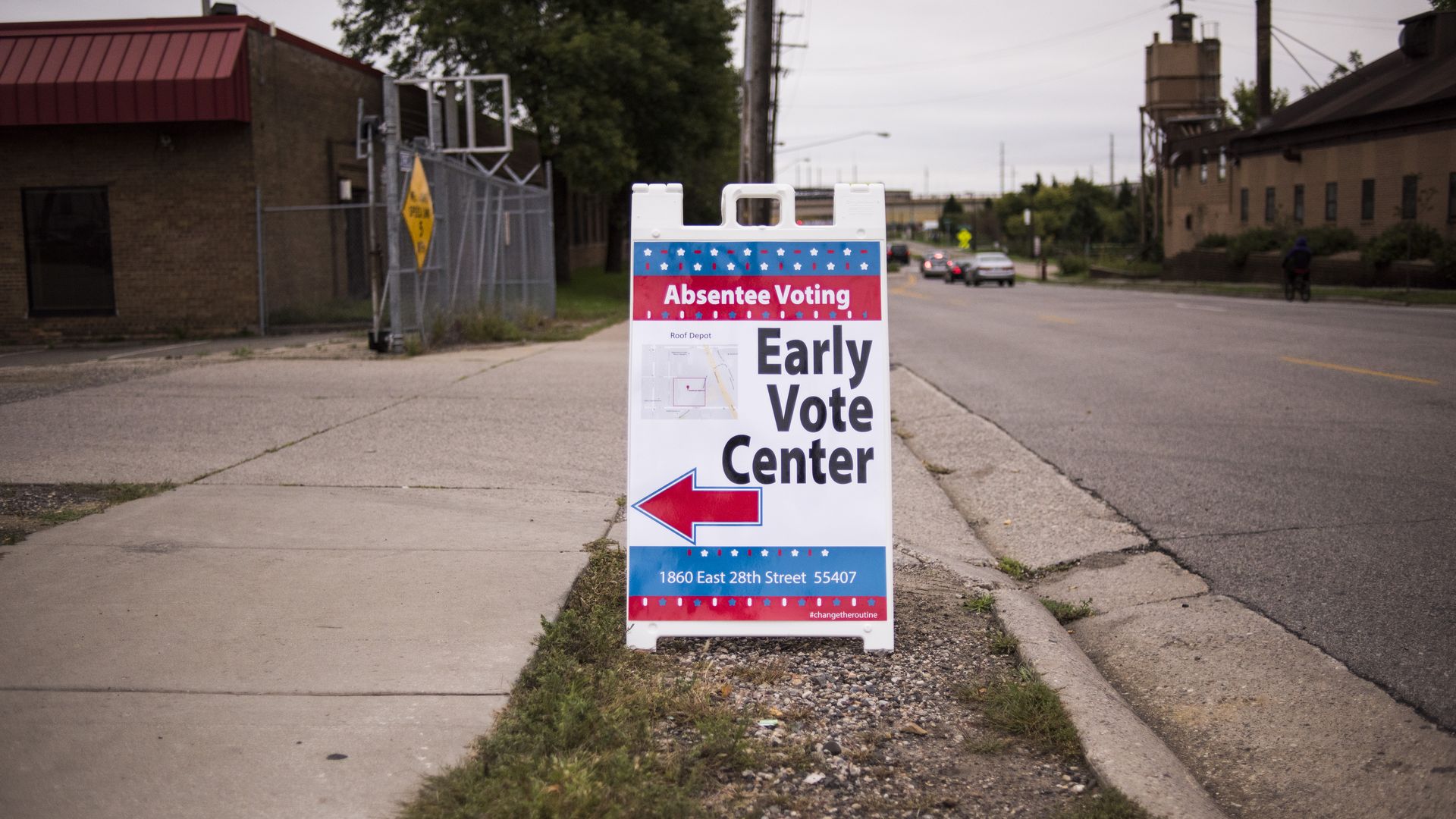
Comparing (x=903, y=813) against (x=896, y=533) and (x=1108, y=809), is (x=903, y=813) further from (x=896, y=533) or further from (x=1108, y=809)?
(x=896, y=533)

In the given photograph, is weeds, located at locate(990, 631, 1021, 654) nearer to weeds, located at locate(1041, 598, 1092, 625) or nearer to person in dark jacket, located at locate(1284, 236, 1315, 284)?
weeds, located at locate(1041, 598, 1092, 625)

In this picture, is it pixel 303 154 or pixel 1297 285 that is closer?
pixel 303 154

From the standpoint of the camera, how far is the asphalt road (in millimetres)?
5191

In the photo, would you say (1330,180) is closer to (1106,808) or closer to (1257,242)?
(1257,242)

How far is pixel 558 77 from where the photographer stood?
108 feet

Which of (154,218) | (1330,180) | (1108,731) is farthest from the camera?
(1330,180)

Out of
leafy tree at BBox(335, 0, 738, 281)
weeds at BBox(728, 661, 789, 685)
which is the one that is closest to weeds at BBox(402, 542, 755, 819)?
weeds at BBox(728, 661, 789, 685)

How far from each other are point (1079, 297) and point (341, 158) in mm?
20031

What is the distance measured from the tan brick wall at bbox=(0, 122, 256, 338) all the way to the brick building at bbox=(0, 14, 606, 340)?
0.02 meters

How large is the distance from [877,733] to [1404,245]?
34366 millimetres

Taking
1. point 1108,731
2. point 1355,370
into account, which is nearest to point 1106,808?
point 1108,731

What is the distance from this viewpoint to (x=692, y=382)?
4.35 meters

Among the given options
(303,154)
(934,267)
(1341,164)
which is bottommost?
(934,267)

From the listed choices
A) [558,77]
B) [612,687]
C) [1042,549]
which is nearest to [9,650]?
[612,687]
